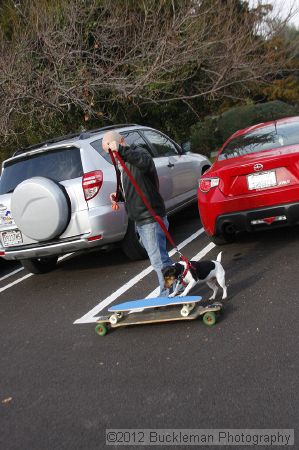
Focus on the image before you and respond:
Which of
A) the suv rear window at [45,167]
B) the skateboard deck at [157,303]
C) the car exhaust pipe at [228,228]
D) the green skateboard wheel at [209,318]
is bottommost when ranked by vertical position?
the green skateboard wheel at [209,318]

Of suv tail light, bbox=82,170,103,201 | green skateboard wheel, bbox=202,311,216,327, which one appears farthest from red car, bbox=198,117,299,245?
green skateboard wheel, bbox=202,311,216,327

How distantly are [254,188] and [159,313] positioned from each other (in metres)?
2.00

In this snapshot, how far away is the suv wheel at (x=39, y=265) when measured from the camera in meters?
7.29

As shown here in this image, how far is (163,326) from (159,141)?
424 cm

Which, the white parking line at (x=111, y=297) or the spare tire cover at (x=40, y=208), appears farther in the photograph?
the spare tire cover at (x=40, y=208)

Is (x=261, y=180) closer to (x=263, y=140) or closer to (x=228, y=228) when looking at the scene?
(x=228, y=228)

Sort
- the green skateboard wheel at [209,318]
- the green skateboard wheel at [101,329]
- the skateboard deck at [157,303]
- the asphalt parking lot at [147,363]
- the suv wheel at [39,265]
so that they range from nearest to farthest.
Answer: the asphalt parking lot at [147,363] → the green skateboard wheel at [209,318] → the skateboard deck at [157,303] → the green skateboard wheel at [101,329] → the suv wheel at [39,265]

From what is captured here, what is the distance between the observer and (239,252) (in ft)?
20.9

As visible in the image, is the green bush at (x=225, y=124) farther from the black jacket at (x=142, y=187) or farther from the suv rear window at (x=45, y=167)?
the black jacket at (x=142, y=187)

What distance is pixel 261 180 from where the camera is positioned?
5.79m

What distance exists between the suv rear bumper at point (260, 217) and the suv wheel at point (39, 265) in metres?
2.70

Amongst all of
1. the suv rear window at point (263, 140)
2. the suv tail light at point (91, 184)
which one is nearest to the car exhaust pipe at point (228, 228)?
the suv rear window at point (263, 140)

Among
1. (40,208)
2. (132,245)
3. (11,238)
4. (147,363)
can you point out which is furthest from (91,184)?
(147,363)

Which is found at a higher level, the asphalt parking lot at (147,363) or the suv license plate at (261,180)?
the suv license plate at (261,180)
